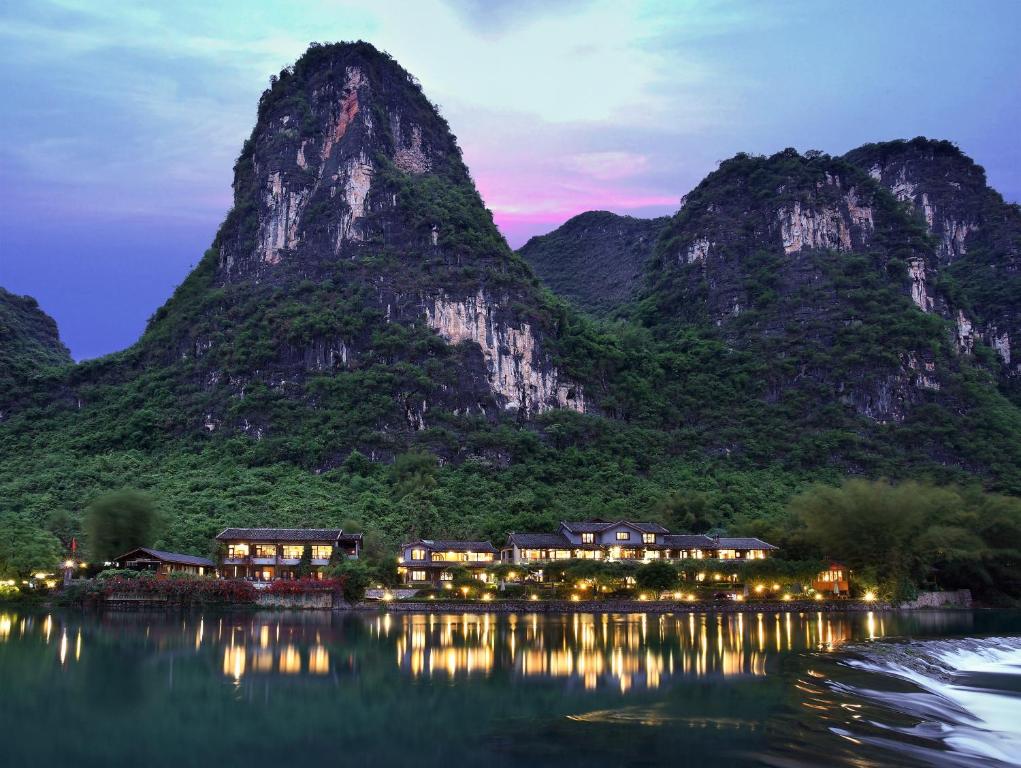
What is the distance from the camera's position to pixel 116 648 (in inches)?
1539

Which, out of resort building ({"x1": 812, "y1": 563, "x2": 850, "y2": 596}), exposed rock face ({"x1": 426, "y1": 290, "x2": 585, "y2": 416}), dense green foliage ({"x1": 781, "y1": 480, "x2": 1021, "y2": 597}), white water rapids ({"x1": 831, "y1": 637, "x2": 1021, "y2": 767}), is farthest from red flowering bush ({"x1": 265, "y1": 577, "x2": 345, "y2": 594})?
exposed rock face ({"x1": 426, "y1": 290, "x2": 585, "y2": 416})

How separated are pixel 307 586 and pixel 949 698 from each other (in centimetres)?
4345

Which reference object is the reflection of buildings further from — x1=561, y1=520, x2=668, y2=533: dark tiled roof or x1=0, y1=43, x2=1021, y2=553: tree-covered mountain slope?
x1=0, y1=43, x2=1021, y2=553: tree-covered mountain slope

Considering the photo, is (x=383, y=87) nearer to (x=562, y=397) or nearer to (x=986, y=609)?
(x=562, y=397)

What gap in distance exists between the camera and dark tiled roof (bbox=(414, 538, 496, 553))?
3088 inches

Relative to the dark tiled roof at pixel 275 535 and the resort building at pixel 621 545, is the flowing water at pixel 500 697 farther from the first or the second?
the resort building at pixel 621 545

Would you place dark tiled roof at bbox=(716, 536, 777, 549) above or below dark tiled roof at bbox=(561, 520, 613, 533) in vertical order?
below

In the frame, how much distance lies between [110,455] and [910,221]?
12518 centimetres

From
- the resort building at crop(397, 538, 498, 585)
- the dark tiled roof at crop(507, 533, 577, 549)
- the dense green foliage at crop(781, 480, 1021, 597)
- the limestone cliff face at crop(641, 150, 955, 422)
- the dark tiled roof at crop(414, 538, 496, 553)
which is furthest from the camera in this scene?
the limestone cliff face at crop(641, 150, 955, 422)

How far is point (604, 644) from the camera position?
138ft

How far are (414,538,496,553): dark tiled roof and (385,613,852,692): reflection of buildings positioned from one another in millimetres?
18027

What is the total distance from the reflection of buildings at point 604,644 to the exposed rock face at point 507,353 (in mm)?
59023

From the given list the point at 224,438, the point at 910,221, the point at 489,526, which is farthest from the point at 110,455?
the point at 910,221

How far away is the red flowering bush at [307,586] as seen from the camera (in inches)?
2499
